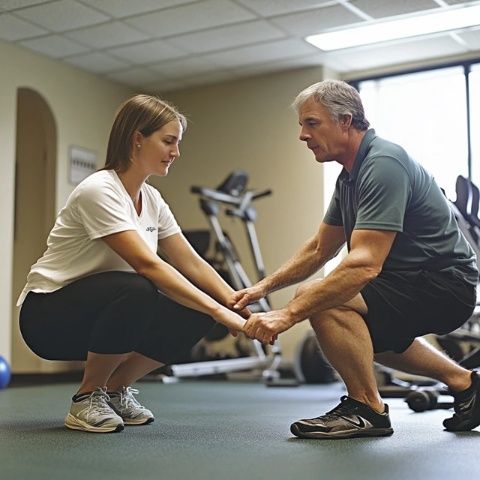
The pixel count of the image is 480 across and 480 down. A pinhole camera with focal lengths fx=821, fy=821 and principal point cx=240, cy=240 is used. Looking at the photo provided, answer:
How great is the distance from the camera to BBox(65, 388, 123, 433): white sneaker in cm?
258

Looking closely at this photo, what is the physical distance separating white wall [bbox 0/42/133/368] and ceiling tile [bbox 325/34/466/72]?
Answer: 204 centimetres

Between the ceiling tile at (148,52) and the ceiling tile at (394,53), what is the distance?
49.3 inches

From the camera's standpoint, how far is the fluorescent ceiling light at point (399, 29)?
224 inches

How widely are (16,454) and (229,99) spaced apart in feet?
18.3

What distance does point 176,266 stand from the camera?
3021 mm

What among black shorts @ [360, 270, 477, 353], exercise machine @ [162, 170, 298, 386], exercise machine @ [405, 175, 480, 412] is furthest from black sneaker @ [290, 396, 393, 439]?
exercise machine @ [162, 170, 298, 386]

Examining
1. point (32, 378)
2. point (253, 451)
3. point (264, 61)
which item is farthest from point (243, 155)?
point (253, 451)

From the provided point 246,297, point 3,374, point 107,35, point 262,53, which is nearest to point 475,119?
point 262,53

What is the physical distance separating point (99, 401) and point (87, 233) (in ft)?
1.78

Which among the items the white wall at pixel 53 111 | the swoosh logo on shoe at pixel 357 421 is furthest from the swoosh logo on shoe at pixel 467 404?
the white wall at pixel 53 111

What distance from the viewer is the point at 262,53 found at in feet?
21.4

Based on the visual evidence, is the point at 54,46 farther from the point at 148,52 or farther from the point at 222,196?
the point at 222,196

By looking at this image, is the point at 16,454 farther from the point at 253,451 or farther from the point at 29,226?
the point at 29,226

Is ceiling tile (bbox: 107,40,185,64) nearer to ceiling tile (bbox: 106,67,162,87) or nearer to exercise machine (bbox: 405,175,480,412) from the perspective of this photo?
ceiling tile (bbox: 106,67,162,87)
